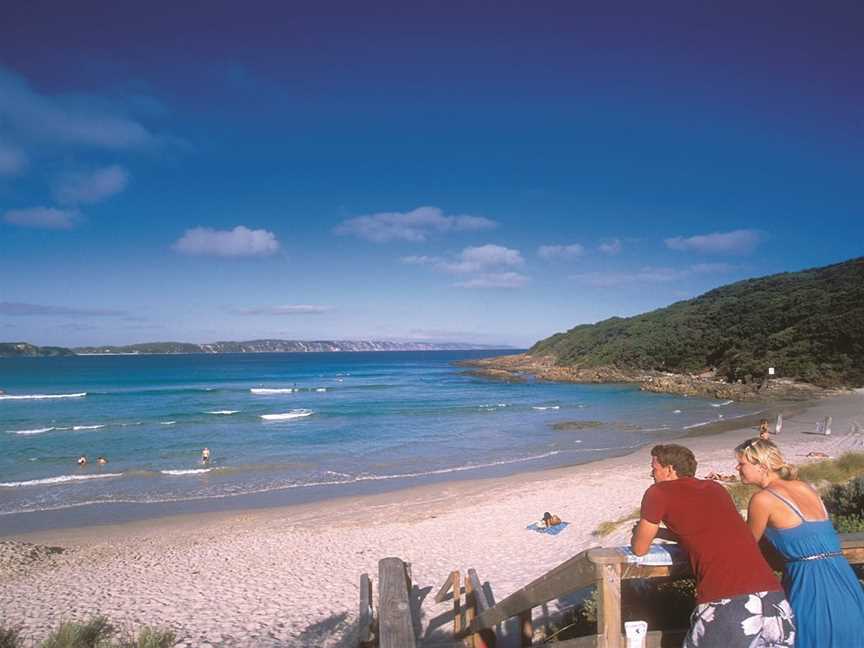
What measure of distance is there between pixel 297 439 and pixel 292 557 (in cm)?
1687

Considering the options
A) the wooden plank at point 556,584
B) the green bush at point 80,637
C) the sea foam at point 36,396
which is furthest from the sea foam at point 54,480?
the sea foam at point 36,396

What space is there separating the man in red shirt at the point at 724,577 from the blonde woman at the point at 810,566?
119mm

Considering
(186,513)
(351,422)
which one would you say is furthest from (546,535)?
(351,422)

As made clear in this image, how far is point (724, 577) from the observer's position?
8.47 feet

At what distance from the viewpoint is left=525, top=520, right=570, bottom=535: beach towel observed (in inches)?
435

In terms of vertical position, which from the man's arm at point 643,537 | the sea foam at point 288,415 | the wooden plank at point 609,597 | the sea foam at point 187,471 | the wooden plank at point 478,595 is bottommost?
the sea foam at point 288,415

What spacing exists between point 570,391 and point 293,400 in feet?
85.9

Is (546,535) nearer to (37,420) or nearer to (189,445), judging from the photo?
(189,445)

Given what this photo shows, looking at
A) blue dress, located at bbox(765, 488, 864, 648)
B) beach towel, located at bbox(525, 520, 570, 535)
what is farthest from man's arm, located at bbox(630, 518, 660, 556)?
beach towel, located at bbox(525, 520, 570, 535)

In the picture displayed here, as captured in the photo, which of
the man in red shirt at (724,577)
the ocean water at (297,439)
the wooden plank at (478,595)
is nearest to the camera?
Answer: the man in red shirt at (724,577)

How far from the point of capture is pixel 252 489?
17656 millimetres

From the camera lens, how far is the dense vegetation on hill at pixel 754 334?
4844cm

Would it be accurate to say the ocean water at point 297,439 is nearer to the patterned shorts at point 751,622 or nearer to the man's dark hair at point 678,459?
the man's dark hair at point 678,459

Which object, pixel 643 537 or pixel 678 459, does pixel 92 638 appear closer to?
pixel 643 537
